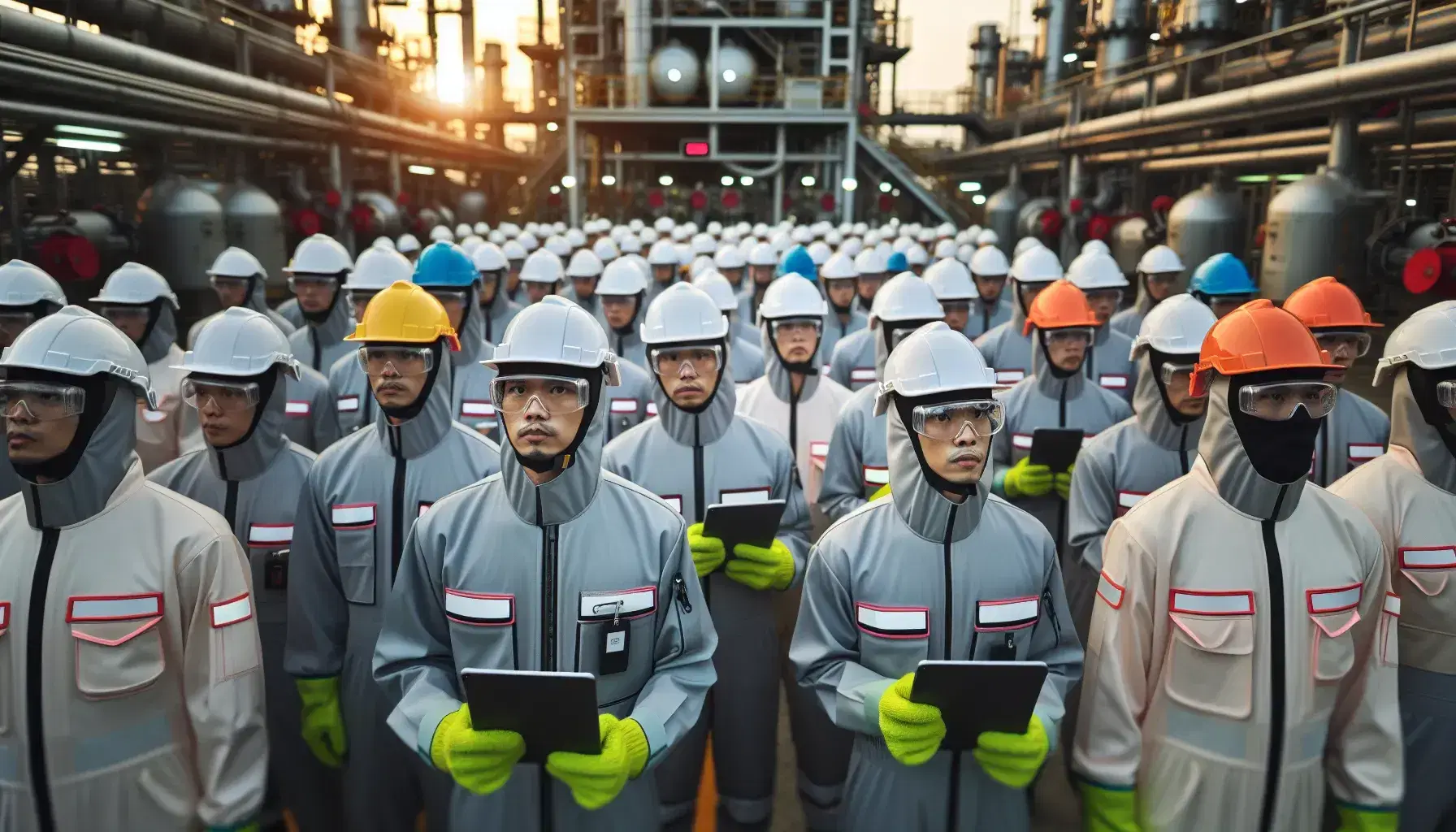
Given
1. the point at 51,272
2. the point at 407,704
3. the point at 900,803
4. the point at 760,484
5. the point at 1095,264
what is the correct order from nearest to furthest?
the point at 407,704 → the point at 900,803 → the point at 760,484 → the point at 1095,264 → the point at 51,272

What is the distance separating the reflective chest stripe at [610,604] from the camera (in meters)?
2.63

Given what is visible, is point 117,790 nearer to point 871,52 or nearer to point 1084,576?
point 1084,576

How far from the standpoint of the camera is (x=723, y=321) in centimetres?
452

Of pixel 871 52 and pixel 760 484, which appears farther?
pixel 871 52

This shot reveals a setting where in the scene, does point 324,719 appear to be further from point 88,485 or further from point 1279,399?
point 1279,399

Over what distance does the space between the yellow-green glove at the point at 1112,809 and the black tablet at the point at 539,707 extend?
1.53 metres

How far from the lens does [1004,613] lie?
278cm

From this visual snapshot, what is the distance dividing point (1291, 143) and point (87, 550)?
1467cm

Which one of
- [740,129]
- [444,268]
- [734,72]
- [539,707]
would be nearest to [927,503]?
[539,707]

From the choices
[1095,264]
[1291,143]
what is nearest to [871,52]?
[1291,143]

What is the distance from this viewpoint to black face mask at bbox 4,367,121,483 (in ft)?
8.33

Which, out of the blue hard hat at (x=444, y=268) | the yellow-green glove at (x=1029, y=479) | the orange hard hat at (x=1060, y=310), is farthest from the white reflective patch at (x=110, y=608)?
the orange hard hat at (x=1060, y=310)

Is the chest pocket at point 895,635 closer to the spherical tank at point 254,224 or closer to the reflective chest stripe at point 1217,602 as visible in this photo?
the reflective chest stripe at point 1217,602

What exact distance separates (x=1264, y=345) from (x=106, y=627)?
3.40m
